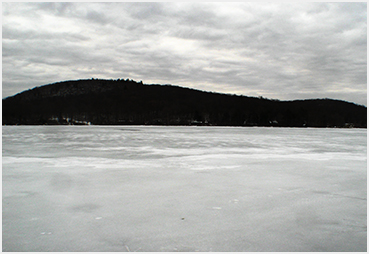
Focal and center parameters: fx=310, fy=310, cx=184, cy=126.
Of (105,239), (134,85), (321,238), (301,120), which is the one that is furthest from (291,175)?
(134,85)

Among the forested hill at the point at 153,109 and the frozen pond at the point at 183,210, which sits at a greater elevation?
the forested hill at the point at 153,109

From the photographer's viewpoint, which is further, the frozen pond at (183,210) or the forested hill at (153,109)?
the forested hill at (153,109)

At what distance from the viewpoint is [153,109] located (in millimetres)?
133125

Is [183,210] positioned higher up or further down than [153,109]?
further down

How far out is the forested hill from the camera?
116 meters

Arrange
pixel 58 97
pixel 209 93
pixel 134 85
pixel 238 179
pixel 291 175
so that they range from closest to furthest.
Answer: pixel 238 179, pixel 291 175, pixel 58 97, pixel 209 93, pixel 134 85

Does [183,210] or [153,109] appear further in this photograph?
[153,109]

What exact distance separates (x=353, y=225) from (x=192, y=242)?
2022 mm

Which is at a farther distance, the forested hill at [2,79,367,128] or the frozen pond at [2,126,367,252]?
the forested hill at [2,79,367,128]

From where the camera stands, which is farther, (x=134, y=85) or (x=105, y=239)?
(x=134, y=85)

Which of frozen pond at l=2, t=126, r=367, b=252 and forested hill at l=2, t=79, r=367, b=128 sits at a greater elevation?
forested hill at l=2, t=79, r=367, b=128

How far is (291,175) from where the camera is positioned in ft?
23.6

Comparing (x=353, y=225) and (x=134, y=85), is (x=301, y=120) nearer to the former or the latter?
(x=134, y=85)

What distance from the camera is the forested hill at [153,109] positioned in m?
116
